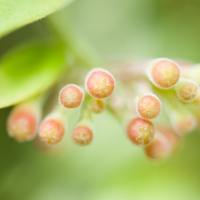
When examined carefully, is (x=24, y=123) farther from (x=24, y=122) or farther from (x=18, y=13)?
(x=18, y=13)

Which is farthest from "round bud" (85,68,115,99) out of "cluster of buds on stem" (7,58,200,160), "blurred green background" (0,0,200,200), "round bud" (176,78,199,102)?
"blurred green background" (0,0,200,200)

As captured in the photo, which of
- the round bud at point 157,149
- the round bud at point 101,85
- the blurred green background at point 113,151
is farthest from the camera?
the blurred green background at point 113,151

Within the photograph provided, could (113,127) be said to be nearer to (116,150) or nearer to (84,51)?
(116,150)

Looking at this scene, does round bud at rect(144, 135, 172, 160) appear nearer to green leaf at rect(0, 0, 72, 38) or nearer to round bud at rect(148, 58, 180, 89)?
round bud at rect(148, 58, 180, 89)

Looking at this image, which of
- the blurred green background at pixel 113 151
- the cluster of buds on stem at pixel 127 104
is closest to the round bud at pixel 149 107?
the cluster of buds on stem at pixel 127 104

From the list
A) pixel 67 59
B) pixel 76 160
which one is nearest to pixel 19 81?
pixel 67 59

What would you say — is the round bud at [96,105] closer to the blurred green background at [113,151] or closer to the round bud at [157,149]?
the round bud at [157,149]
